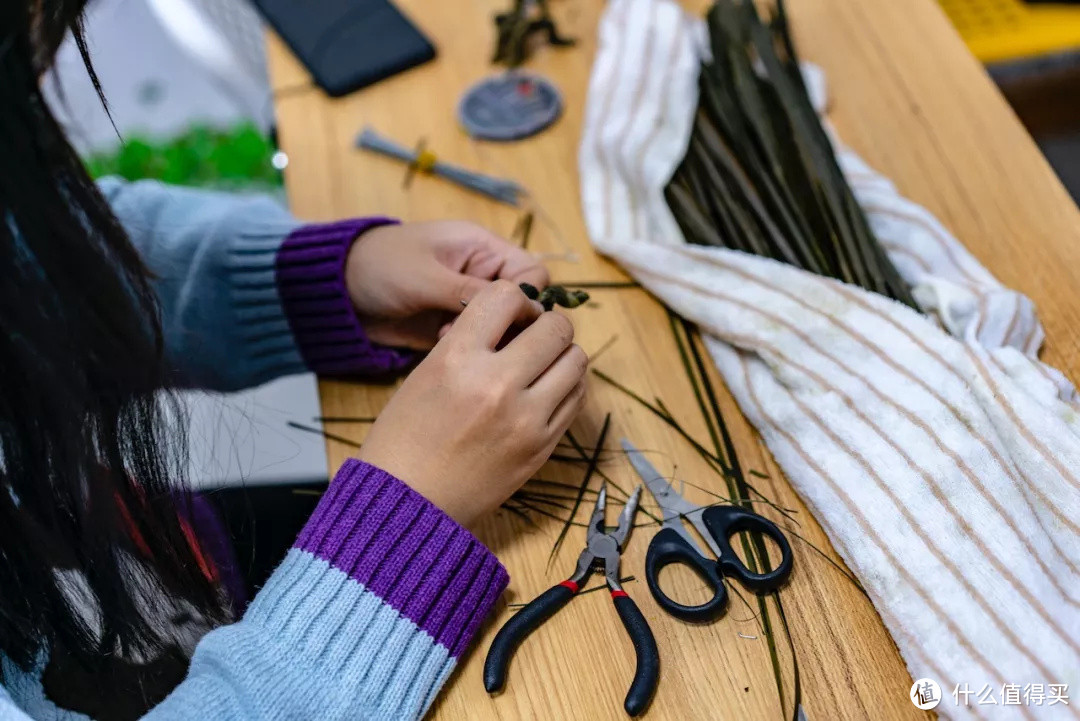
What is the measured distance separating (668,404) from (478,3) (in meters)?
0.76

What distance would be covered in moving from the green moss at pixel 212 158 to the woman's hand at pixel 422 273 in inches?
49.3

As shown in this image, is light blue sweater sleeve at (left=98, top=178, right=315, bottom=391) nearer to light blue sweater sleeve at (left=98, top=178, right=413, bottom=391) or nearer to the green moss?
light blue sweater sleeve at (left=98, top=178, right=413, bottom=391)

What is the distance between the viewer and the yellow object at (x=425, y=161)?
106cm

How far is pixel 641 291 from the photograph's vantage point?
931mm

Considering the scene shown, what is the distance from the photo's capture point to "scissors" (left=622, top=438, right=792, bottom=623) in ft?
2.25

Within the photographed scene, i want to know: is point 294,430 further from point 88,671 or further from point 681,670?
point 681,670

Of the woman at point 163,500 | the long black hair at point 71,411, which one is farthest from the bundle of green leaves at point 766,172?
the long black hair at point 71,411

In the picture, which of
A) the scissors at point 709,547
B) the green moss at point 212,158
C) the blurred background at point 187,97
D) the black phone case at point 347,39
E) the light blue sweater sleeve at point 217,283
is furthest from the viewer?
the green moss at point 212,158

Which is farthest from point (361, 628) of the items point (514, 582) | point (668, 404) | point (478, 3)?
point (478, 3)

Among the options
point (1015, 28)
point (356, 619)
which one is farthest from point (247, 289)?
point (1015, 28)

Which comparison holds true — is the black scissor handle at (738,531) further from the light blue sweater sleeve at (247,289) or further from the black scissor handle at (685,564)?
the light blue sweater sleeve at (247,289)

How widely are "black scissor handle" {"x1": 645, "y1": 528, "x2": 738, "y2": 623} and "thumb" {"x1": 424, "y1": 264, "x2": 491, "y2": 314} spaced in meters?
0.29

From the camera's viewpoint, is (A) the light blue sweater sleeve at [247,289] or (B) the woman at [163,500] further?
(A) the light blue sweater sleeve at [247,289]

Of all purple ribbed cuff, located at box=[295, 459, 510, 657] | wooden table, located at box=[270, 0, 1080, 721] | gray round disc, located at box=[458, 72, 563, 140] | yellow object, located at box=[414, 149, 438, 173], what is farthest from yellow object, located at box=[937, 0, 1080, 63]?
purple ribbed cuff, located at box=[295, 459, 510, 657]
